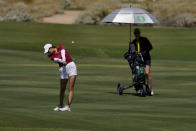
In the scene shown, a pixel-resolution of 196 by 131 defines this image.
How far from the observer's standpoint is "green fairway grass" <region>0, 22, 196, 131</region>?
1716 cm

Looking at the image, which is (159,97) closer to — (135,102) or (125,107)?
(135,102)

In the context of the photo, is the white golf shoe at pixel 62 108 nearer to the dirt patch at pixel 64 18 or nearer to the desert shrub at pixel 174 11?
the desert shrub at pixel 174 11

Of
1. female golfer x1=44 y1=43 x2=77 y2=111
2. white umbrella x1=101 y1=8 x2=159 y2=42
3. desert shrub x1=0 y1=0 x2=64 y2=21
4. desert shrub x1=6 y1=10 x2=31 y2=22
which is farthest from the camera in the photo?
desert shrub x1=0 y1=0 x2=64 y2=21

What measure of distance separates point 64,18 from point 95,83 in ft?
147

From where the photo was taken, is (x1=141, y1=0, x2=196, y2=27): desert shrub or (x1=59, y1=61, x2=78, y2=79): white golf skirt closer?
(x1=59, y1=61, x2=78, y2=79): white golf skirt

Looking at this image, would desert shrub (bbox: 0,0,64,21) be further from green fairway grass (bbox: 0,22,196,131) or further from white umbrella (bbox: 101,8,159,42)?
white umbrella (bbox: 101,8,159,42)

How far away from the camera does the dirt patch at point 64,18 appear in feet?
235

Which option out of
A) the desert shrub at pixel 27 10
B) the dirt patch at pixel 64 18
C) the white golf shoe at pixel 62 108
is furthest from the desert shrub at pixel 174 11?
the white golf shoe at pixel 62 108

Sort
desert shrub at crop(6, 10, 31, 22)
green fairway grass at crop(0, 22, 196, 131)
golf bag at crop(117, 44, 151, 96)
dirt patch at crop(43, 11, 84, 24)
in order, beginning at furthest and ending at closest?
desert shrub at crop(6, 10, 31, 22) < dirt patch at crop(43, 11, 84, 24) < golf bag at crop(117, 44, 151, 96) < green fairway grass at crop(0, 22, 196, 131)

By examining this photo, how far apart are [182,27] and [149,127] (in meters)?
51.0

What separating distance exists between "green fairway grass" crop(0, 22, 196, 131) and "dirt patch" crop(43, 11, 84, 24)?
8135 mm

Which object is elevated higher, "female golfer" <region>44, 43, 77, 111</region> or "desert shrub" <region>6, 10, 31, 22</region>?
"female golfer" <region>44, 43, 77, 111</region>

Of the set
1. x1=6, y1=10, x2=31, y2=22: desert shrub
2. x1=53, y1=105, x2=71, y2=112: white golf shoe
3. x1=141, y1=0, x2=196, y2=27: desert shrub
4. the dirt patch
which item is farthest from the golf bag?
x1=6, y1=10, x2=31, y2=22: desert shrub

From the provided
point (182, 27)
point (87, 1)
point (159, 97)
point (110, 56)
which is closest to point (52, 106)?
point (159, 97)
